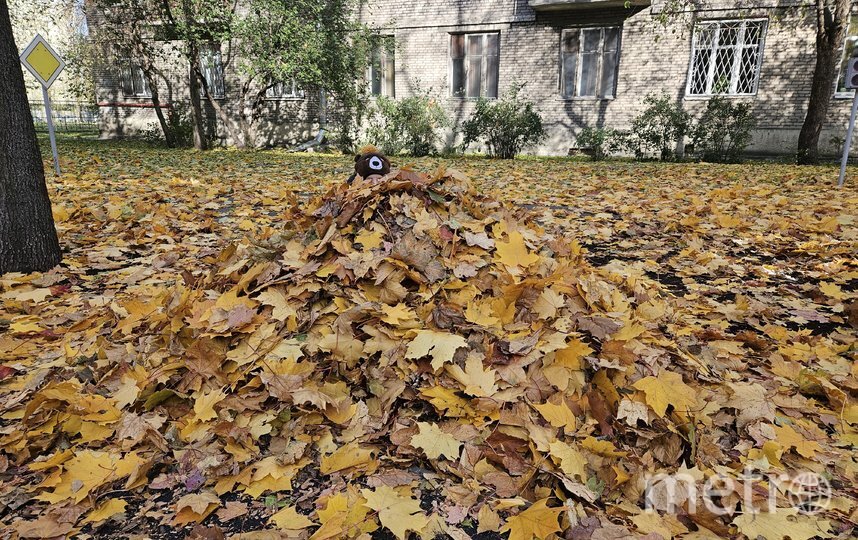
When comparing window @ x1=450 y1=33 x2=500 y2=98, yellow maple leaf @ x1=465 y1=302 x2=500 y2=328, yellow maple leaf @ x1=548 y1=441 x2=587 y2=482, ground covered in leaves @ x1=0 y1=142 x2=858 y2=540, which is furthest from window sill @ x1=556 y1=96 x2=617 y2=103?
yellow maple leaf @ x1=548 y1=441 x2=587 y2=482

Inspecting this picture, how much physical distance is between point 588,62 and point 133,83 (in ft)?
54.0

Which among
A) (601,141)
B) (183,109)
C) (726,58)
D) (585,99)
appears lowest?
(601,141)

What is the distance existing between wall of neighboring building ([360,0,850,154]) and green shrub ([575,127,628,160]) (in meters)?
0.63

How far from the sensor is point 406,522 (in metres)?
1.53

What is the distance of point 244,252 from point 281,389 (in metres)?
1.06

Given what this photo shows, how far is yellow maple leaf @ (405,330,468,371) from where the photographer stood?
1967 millimetres

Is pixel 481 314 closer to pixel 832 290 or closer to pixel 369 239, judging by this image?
pixel 369 239

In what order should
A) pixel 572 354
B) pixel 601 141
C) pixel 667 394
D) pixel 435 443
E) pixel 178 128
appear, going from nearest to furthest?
pixel 435 443, pixel 667 394, pixel 572 354, pixel 601 141, pixel 178 128

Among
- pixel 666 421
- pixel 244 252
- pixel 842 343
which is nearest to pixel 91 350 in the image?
pixel 244 252

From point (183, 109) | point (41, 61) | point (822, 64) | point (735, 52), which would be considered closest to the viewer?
point (41, 61)

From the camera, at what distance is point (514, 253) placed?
8.43ft

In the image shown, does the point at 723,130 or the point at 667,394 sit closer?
the point at 667,394

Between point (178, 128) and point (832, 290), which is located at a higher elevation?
point (178, 128)

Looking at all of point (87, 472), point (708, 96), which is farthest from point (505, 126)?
point (87, 472)
